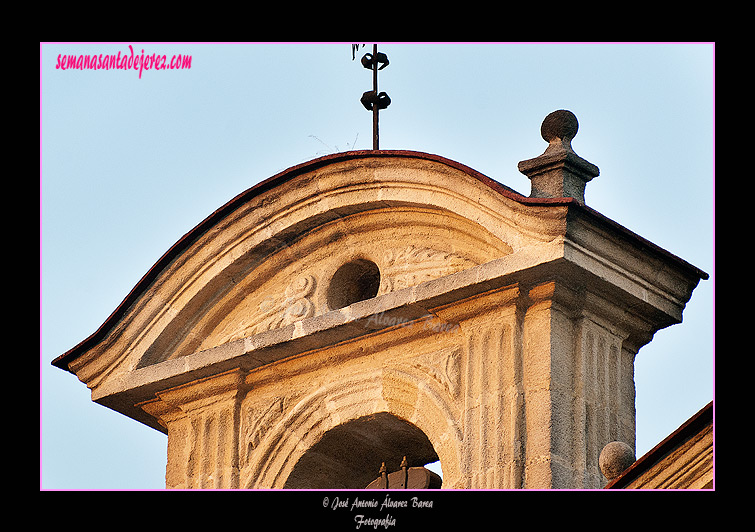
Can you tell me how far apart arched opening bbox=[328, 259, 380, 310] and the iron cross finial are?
707 millimetres

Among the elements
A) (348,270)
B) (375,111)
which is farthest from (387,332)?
A: (375,111)

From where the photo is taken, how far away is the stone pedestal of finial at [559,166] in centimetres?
1291

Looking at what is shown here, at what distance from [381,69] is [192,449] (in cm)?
223

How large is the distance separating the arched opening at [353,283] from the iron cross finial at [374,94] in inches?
27.8

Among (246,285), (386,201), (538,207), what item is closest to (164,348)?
(246,285)

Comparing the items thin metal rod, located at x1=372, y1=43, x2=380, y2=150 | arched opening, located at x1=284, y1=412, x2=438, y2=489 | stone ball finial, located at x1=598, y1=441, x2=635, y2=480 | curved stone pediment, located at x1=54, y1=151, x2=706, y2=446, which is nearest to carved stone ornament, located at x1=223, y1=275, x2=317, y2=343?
curved stone pediment, located at x1=54, y1=151, x2=706, y2=446

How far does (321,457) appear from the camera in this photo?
13539 mm

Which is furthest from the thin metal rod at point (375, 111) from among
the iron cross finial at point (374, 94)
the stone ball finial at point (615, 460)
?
the stone ball finial at point (615, 460)

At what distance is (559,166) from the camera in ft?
42.4

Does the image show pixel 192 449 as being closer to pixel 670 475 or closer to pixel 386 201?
pixel 386 201

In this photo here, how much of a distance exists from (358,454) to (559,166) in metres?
1.82

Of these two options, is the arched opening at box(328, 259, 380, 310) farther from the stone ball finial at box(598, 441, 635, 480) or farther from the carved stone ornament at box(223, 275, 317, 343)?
the stone ball finial at box(598, 441, 635, 480)
